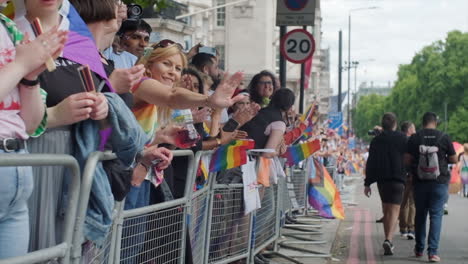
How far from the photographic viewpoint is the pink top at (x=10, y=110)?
349 centimetres

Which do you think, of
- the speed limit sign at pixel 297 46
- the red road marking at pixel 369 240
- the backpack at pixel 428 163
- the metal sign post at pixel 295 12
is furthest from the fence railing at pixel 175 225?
the metal sign post at pixel 295 12

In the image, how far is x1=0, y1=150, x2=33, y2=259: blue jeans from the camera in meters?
3.32

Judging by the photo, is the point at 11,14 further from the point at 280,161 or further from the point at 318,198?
the point at 318,198

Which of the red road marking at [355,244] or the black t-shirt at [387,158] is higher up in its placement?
the black t-shirt at [387,158]

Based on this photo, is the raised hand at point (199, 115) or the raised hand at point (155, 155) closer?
the raised hand at point (155, 155)

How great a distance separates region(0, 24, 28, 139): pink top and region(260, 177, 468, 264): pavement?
23.8 feet

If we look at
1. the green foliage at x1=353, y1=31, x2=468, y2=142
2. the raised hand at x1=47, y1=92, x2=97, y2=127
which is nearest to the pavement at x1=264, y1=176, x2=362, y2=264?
the raised hand at x1=47, y1=92, x2=97, y2=127

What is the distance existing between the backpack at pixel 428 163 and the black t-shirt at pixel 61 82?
8.76 meters

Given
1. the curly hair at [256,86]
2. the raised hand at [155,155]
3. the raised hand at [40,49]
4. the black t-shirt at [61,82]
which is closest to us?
the raised hand at [40,49]

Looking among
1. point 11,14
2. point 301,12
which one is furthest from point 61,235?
point 301,12

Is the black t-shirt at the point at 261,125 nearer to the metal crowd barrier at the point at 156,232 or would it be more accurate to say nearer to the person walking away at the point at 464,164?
the metal crowd barrier at the point at 156,232

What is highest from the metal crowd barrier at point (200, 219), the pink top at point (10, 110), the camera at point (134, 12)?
the camera at point (134, 12)

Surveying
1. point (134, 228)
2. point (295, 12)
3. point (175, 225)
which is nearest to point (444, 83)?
point (295, 12)

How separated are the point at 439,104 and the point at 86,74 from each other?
324 feet
